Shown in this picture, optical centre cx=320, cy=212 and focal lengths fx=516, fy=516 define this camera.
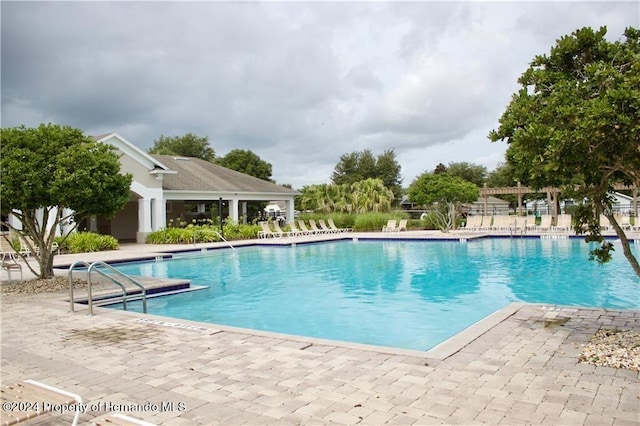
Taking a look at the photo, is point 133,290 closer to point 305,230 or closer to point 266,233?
point 266,233

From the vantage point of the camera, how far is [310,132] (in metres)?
33.1

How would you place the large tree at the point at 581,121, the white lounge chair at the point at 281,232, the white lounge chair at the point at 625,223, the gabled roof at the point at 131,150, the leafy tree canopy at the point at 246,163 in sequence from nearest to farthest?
the large tree at the point at 581,121
the gabled roof at the point at 131,150
the white lounge chair at the point at 625,223
the white lounge chair at the point at 281,232
the leafy tree canopy at the point at 246,163

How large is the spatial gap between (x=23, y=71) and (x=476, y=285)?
11.0m

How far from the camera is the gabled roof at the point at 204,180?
95.8 feet

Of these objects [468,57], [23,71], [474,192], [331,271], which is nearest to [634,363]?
[468,57]

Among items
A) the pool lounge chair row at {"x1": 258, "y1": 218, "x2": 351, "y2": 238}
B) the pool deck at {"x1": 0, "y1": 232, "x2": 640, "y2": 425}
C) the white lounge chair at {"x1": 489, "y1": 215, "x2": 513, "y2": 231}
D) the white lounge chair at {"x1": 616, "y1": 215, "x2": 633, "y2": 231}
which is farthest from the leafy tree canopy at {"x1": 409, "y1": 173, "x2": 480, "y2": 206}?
the pool deck at {"x1": 0, "y1": 232, "x2": 640, "y2": 425}

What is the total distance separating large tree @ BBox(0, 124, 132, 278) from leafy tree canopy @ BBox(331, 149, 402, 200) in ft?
159

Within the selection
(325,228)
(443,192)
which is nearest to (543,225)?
(443,192)

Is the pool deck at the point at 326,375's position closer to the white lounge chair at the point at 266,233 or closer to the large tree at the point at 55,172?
the large tree at the point at 55,172

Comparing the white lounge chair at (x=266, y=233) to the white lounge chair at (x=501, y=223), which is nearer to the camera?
the white lounge chair at (x=266, y=233)

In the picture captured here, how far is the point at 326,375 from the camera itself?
5047 millimetres

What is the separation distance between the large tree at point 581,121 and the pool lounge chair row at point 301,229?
22184 millimetres

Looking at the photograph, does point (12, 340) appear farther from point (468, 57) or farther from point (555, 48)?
point (468, 57)

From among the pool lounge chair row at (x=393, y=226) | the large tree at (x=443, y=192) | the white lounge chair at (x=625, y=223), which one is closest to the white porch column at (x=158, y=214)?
the pool lounge chair row at (x=393, y=226)
